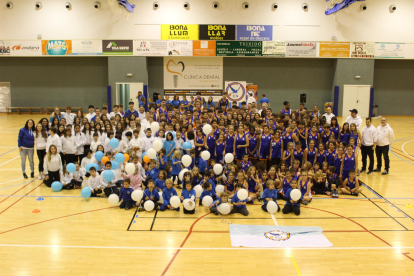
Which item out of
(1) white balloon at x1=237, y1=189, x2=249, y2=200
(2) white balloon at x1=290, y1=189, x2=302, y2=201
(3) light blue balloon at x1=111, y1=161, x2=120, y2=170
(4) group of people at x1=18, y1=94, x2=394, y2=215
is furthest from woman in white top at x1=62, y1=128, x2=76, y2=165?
(2) white balloon at x1=290, y1=189, x2=302, y2=201

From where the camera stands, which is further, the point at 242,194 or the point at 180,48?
the point at 180,48

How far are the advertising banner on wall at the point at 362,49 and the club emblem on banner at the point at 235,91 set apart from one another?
7216 millimetres

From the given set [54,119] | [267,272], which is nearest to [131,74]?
[54,119]

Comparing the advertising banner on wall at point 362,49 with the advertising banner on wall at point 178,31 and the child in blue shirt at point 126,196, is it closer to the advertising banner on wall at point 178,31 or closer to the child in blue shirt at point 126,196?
the advertising banner on wall at point 178,31

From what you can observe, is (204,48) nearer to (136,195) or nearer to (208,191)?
(208,191)

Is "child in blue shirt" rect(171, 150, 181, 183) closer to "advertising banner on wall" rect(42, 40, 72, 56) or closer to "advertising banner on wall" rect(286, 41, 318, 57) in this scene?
"advertising banner on wall" rect(286, 41, 318, 57)

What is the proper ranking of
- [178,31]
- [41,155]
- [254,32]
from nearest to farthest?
[41,155], [178,31], [254,32]

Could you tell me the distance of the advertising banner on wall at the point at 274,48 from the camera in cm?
2042

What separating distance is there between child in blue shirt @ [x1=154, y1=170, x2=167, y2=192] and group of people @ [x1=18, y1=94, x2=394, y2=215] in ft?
0.08

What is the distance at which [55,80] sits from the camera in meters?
22.0

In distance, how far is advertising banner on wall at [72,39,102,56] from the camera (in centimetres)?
2033

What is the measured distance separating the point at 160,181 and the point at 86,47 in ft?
51.1

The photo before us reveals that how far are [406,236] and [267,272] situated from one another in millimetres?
3106

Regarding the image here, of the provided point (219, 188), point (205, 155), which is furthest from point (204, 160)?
point (219, 188)
